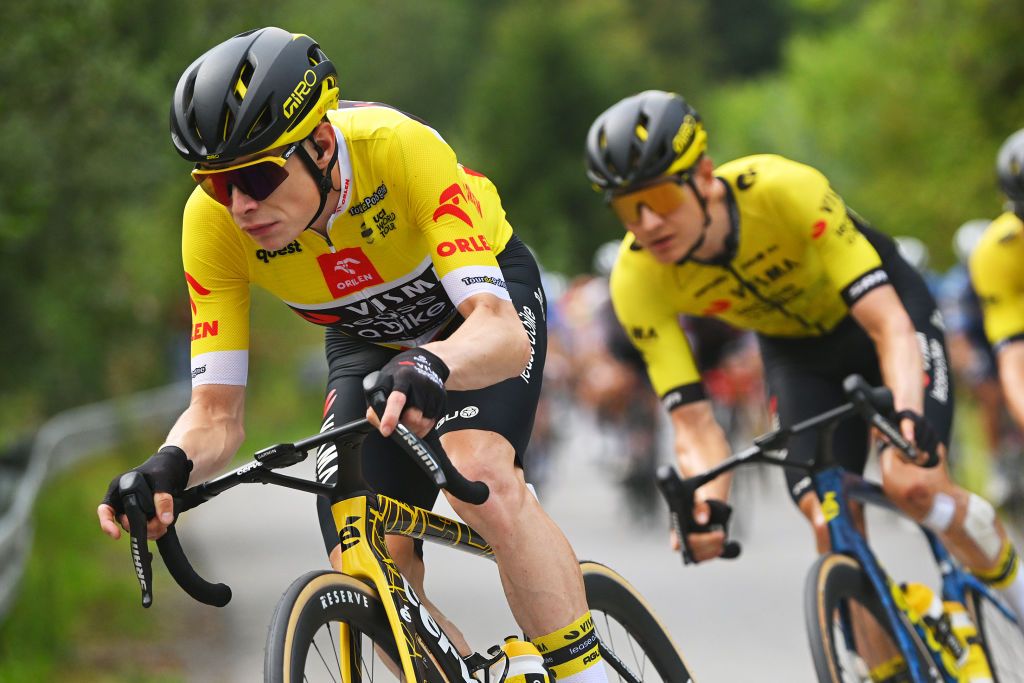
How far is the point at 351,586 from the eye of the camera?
148 inches

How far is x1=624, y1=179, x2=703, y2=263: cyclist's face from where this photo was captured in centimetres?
584

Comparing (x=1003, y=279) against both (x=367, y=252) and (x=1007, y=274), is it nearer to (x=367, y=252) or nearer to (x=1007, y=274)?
(x=1007, y=274)

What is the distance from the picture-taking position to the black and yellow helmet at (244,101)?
3.88m

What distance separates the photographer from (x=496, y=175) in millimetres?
59969

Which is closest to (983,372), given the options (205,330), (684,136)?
(684,136)

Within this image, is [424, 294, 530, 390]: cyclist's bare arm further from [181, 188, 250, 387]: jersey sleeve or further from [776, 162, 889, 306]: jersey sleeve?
[776, 162, 889, 306]: jersey sleeve

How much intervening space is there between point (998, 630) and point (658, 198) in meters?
1.90

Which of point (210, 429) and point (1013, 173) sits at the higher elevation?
point (1013, 173)

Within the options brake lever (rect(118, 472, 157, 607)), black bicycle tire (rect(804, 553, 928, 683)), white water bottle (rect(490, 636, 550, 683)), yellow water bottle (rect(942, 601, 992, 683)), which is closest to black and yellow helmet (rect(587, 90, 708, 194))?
black bicycle tire (rect(804, 553, 928, 683))

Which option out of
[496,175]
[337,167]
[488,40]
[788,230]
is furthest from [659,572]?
[488,40]

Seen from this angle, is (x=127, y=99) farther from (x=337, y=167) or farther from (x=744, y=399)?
(x=744, y=399)

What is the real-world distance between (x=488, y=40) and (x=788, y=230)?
253 feet

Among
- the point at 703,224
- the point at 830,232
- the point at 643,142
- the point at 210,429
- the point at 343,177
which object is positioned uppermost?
the point at 643,142

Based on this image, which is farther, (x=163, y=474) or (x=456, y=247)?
(x=456, y=247)
